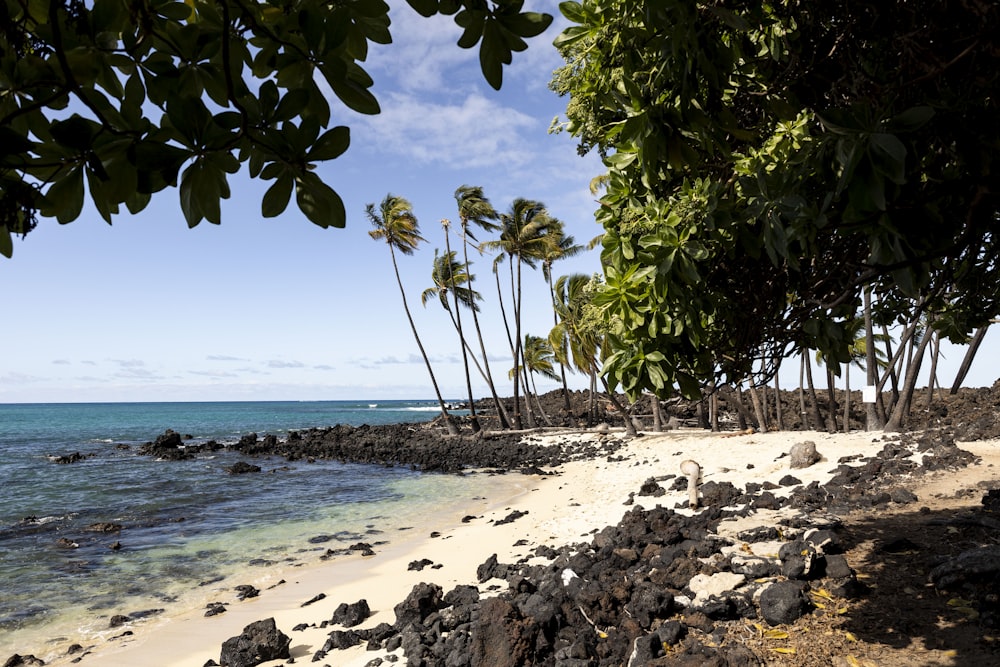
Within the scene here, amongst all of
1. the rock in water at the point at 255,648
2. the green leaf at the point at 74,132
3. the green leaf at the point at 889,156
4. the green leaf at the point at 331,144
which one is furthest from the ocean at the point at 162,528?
the green leaf at the point at 889,156

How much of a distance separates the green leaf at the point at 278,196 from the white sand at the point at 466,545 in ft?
16.2

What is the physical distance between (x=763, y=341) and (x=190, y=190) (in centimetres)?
382

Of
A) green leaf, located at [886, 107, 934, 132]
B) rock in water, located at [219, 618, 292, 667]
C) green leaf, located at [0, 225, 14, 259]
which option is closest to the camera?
green leaf, located at [0, 225, 14, 259]

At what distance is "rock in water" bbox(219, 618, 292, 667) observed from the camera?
550 centimetres

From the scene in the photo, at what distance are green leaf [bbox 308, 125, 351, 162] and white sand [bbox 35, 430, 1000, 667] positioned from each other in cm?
504

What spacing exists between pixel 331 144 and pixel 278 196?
17cm

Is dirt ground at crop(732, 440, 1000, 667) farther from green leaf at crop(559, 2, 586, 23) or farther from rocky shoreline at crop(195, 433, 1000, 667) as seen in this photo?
green leaf at crop(559, 2, 586, 23)

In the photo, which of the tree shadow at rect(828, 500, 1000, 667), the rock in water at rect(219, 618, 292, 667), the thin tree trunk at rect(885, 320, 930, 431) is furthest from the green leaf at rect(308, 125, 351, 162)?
the thin tree trunk at rect(885, 320, 930, 431)

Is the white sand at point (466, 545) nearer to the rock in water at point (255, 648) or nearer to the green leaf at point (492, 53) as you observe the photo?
the rock in water at point (255, 648)

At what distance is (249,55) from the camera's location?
1650 mm

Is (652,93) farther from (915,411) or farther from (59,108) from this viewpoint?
(915,411)

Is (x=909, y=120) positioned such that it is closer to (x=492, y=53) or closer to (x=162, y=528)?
(x=492, y=53)

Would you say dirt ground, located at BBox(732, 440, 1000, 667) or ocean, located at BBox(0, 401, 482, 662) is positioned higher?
dirt ground, located at BBox(732, 440, 1000, 667)

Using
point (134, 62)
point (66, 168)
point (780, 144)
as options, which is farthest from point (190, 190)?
point (780, 144)
